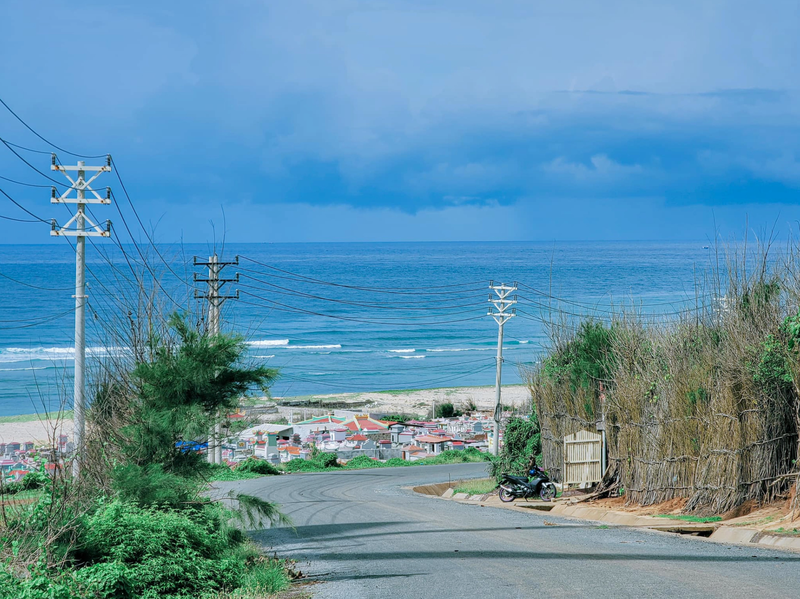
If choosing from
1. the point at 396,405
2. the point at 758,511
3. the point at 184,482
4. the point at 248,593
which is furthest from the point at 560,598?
the point at 396,405

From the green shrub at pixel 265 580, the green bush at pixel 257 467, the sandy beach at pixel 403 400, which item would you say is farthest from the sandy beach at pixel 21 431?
the green shrub at pixel 265 580

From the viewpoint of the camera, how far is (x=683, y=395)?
50.3ft

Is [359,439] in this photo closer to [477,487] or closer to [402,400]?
[477,487]

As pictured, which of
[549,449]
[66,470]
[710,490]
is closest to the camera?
[66,470]

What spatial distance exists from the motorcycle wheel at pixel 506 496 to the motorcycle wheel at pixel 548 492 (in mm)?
742

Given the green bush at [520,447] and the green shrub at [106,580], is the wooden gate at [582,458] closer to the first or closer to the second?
the green bush at [520,447]

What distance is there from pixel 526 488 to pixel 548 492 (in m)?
0.55

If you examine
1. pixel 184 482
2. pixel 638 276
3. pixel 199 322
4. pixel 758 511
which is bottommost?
pixel 758 511

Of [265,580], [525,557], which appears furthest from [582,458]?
[265,580]

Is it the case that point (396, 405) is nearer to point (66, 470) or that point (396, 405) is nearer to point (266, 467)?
point (266, 467)

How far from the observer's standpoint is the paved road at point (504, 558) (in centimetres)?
853

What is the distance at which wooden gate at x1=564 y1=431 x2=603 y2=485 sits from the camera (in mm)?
18812

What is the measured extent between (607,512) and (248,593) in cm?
1020

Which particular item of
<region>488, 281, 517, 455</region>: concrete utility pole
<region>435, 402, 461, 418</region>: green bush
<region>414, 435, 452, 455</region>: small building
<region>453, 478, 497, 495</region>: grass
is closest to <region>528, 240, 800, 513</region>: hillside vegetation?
<region>453, 478, 497, 495</region>: grass
